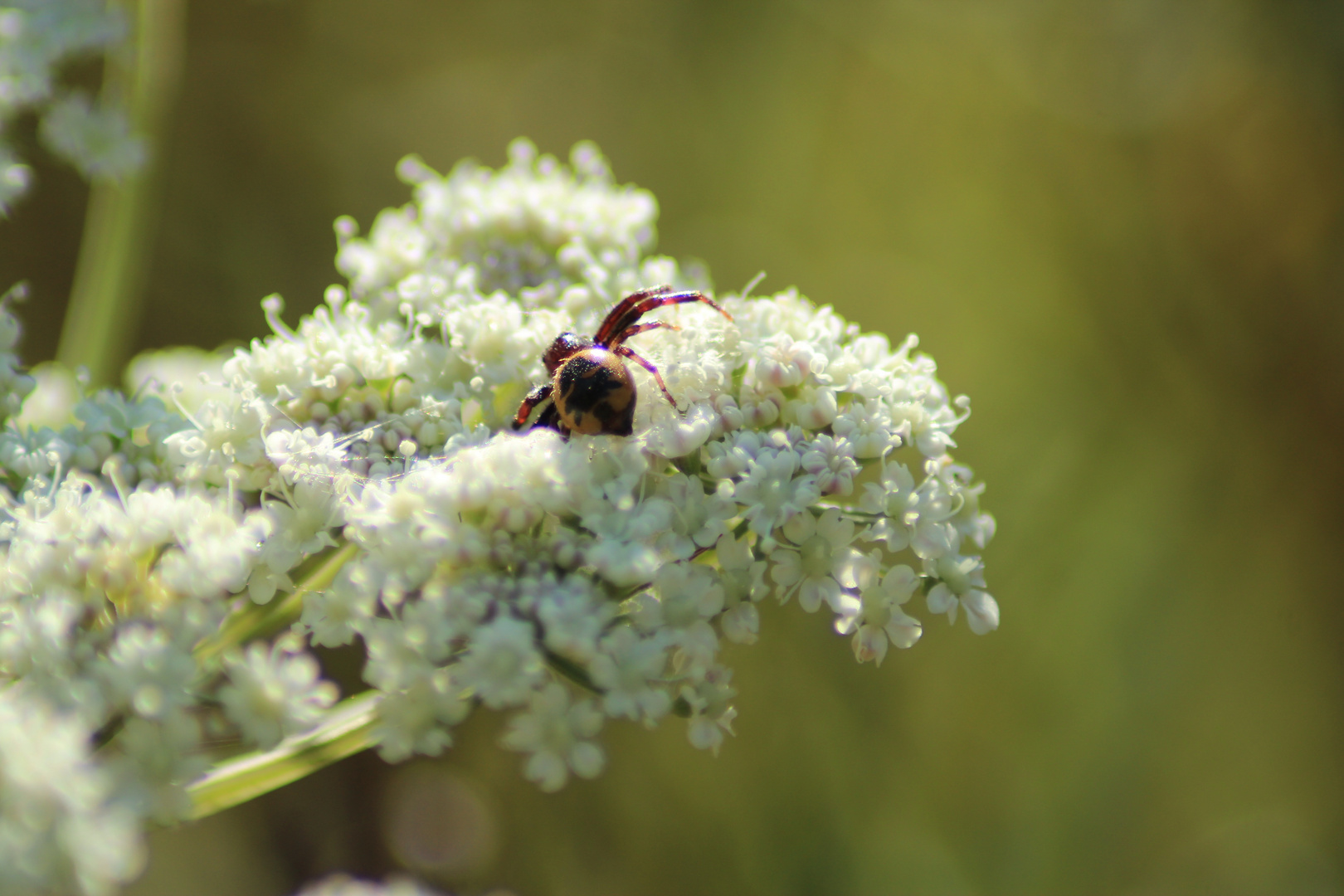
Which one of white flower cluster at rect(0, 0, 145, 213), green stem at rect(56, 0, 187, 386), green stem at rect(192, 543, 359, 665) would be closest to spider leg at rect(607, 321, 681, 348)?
green stem at rect(192, 543, 359, 665)

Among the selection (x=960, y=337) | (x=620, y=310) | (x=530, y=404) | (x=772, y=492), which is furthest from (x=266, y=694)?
(x=960, y=337)

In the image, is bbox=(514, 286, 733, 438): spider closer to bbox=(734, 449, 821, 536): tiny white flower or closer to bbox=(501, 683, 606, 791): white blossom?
bbox=(734, 449, 821, 536): tiny white flower

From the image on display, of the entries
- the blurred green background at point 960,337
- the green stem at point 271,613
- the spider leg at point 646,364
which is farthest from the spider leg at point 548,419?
the blurred green background at point 960,337

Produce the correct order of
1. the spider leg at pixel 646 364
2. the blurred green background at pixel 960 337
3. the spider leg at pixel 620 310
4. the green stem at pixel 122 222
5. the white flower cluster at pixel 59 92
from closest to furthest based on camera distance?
the spider leg at pixel 646 364 → the spider leg at pixel 620 310 → the white flower cluster at pixel 59 92 → the green stem at pixel 122 222 → the blurred green background at pixel 960 337

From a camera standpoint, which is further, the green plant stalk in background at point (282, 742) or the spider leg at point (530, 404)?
the spider leg at point (530, 404)

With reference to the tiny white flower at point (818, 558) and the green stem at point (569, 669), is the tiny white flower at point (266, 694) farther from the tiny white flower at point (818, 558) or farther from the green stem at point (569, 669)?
the tiny white flower at point (818, 558)

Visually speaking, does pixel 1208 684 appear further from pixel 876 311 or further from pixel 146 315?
pixel 146 315

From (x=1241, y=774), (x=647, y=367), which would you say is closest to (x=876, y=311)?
(x=1241, y=774)
